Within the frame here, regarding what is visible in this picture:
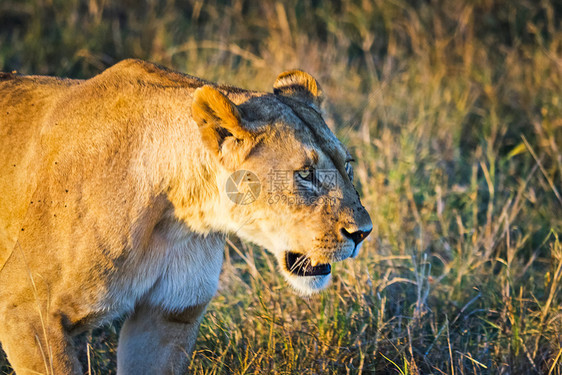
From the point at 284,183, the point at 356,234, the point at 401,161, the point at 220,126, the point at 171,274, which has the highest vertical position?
the point at 220,126

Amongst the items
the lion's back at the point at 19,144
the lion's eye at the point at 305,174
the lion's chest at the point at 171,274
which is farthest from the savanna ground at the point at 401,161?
the lion's back at the point at 19,144

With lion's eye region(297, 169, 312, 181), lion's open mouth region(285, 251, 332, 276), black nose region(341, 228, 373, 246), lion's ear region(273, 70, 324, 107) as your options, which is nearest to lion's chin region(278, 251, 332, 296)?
lion's open mouth region(285, 251, 332, 276)

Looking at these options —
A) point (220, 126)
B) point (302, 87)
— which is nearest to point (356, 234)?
point (220, 126)

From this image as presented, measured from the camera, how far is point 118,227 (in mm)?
2615

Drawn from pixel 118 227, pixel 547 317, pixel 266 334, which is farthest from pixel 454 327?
pixel 118 227

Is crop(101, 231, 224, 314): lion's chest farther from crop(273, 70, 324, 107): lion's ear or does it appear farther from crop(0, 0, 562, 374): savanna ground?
crop(273, 70, 324, 107): lion's ear

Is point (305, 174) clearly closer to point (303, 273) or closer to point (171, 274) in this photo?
point (303, 273)

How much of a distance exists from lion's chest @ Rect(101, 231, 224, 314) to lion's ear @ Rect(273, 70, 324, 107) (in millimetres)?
729

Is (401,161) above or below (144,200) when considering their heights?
below

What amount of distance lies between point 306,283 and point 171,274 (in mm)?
553

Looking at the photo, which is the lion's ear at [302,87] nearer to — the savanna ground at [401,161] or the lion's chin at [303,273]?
the lion's chin at [303,273]

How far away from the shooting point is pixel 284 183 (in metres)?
2.72

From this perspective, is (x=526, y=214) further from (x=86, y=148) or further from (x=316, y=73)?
(x=86, y=148)

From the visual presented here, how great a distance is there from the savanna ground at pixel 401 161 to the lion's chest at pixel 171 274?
0.32 meters
